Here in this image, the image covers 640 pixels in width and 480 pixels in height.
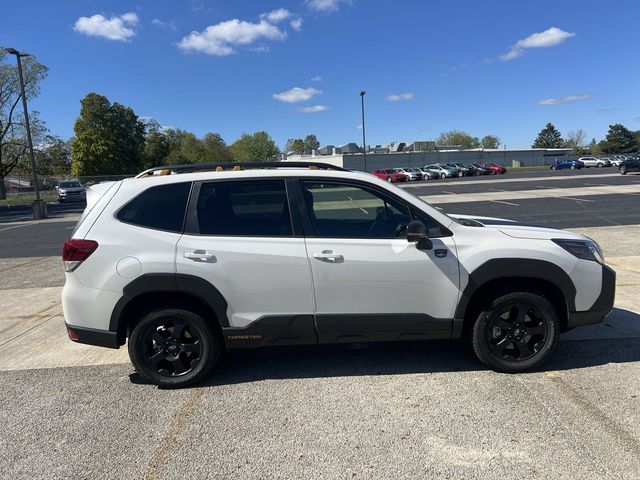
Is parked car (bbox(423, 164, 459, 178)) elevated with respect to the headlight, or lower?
elevated

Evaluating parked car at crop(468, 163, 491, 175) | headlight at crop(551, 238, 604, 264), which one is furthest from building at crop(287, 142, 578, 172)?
headlight at crop(551, 238, 604, 264)

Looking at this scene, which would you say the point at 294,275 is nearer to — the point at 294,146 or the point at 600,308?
→ the point at 600,308

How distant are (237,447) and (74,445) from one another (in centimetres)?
107

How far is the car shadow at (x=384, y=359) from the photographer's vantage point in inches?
157

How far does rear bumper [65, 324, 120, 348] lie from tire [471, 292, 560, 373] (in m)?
2.84

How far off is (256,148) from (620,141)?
279 ft

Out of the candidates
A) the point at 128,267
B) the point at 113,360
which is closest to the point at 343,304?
the point at 128,267

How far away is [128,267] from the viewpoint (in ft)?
11.9

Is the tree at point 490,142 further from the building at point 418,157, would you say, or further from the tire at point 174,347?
the tire at point 174,347

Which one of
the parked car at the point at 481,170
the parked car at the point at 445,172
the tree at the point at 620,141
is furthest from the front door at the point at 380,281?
the tree at the point at 620,141

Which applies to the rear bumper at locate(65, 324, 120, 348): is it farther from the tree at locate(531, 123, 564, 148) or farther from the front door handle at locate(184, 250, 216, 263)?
the tree at locate(531, 123, 564, 148)

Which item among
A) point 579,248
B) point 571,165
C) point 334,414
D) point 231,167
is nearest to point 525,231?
point 579,248

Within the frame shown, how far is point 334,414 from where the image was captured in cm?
332

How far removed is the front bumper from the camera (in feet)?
12.5
